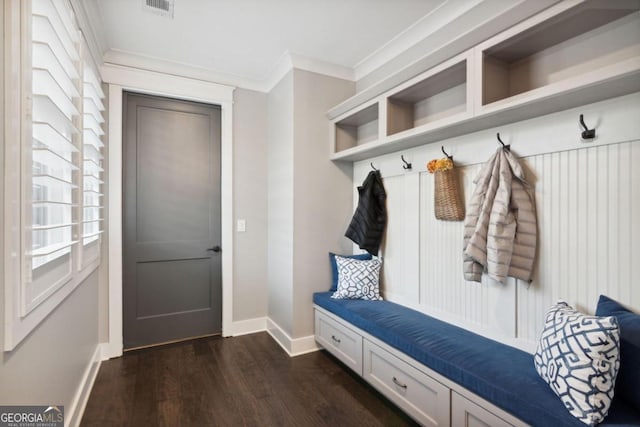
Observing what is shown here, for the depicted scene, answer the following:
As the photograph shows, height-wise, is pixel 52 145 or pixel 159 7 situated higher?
pixel 159 7

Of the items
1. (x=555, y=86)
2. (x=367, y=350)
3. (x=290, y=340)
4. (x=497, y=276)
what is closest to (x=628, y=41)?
(x=555, y=86)

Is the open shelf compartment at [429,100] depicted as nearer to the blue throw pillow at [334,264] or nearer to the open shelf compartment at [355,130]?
the open shelf compartment at [355,130]

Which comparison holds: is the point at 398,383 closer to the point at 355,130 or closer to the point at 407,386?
the point at 407,386

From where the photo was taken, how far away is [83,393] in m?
2.03

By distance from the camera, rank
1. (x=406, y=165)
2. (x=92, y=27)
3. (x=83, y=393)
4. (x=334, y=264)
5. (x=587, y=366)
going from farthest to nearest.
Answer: (x=334, y=264), (x=406, y=165), (x=92, y=27), (x=83, y=393), (x=587, y=366)

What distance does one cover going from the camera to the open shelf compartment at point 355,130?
2.77 meters

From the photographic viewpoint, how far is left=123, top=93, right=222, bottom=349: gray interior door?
2.85 meters

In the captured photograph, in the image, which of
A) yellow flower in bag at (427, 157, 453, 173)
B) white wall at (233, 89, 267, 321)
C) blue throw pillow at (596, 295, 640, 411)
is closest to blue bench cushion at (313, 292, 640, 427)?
blue throw pillow at (596, 295, 640, 411)

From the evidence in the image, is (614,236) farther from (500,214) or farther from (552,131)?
(552,131)

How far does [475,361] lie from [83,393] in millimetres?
2354

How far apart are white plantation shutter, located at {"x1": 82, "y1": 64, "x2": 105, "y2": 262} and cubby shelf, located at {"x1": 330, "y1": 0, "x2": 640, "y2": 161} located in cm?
198

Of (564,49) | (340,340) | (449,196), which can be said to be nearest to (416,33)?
(564,49)

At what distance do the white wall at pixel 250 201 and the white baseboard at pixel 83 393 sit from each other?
1.15 metres

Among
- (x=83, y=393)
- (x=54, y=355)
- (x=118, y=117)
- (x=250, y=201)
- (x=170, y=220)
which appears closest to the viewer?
(x=54, y=355)
